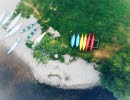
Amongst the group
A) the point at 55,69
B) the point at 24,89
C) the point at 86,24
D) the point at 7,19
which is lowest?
the point at 24,89

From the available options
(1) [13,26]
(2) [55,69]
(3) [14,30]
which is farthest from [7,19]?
(2) [55,69]

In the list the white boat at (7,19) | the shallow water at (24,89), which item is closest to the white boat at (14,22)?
the white boat at (7,19)

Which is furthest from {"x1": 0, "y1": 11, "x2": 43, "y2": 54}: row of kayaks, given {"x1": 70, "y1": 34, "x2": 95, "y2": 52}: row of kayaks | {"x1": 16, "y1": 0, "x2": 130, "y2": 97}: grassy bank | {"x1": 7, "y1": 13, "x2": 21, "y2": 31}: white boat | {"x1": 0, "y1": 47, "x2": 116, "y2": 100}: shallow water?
{"x1": 70, "y1": 34, "x2": 95, "y2": 52}: row of kayaks

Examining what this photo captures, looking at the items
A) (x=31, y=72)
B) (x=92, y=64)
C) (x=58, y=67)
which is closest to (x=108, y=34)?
(x=92, y=64)

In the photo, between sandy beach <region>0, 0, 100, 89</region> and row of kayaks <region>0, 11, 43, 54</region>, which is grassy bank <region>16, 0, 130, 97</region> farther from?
row of kayaks <region>0, 11, 43, 54</region>

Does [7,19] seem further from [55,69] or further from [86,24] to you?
[86,24]

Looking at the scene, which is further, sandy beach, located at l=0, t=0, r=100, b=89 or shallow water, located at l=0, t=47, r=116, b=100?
shallow water, located at l=0, t=47, r=116, b=100

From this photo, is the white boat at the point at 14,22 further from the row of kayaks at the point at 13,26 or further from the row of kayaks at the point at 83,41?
the row of kayaks at the point at 83,41
